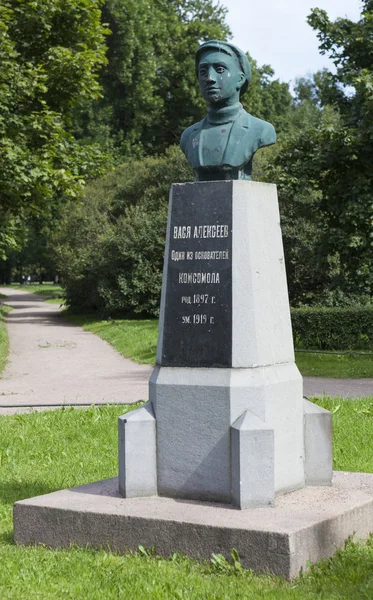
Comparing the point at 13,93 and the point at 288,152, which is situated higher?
the point at 13,93

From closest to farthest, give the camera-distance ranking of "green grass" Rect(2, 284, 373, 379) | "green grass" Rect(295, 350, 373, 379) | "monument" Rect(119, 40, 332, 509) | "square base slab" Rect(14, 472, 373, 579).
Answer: "square base slab" Rect(14, 472, 373, 579), "monument" Rect(119, 40, 332, 509), "green grass" Rect(295, 350, 373, 379), "green grass" Rect(2, 284, 373, 379)

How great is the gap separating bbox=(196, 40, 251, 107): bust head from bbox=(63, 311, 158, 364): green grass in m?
13.7

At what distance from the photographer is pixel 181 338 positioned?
6.19 metres

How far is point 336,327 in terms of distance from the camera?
2189 cm

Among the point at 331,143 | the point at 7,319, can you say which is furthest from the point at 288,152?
the point at 7,319

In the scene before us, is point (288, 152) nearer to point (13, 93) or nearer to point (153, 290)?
point (13, 93)

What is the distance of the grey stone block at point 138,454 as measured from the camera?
20.1 feet

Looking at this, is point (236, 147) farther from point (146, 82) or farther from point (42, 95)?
point (146, 82)

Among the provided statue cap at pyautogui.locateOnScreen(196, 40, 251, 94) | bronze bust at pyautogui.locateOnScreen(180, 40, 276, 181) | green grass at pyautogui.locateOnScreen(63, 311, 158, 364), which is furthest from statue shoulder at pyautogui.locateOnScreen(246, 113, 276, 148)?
green grass at pyautogui.locateOnScreen(63, 311, 158, 364)

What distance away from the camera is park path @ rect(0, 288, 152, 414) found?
45.8ft

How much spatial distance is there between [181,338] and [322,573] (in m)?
1.88

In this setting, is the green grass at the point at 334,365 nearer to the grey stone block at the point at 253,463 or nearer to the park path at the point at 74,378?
the park path at the point at 74,378

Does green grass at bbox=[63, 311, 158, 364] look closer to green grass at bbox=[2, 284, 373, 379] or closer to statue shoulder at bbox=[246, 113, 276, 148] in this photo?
green grass at bbox=[2, 284, 373, 379]

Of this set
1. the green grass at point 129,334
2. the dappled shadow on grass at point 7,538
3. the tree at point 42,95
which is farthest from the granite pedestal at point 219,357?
the green grass at point 129,334
